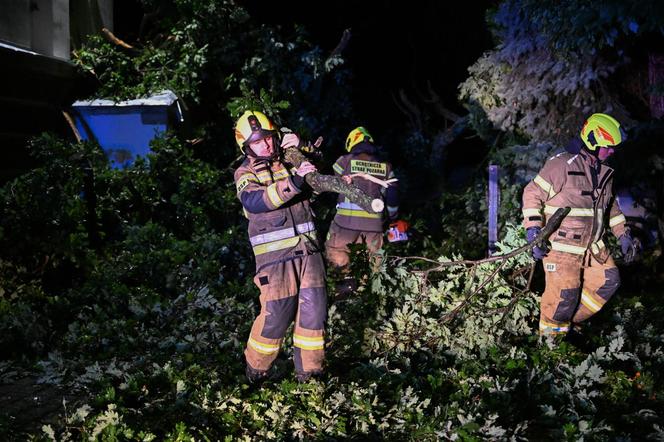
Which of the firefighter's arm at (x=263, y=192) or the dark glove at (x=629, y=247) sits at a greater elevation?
the firefighter's arm at (x=263, y=192)

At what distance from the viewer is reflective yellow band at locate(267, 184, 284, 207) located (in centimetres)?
411

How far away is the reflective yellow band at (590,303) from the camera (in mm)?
5348

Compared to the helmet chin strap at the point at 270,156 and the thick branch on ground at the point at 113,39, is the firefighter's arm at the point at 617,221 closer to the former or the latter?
the helmet chin strap at the point at 270,156

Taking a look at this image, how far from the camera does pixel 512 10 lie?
24.5 feet

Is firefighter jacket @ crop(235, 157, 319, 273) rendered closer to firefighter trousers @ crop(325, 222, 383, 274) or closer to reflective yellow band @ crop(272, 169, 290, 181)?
reflective yellow band @ crop(272, 169, 290, 181)

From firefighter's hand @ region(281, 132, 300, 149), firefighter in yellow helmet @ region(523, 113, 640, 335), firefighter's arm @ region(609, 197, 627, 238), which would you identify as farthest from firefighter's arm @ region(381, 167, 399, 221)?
firefighter's hand @ region(281, 132, 300, 149)

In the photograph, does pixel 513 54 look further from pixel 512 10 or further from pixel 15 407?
pixel 15 407

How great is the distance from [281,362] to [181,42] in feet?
22.3

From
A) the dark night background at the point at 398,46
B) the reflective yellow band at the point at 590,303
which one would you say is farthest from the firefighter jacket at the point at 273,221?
the dark night background at the point at 398,46

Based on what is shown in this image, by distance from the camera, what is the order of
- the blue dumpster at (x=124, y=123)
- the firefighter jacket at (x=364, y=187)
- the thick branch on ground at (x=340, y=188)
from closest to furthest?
1. the thick branch on ground at (x=340, y=188)
2. the firefighter jacket at (x=364, y=187)
3. the blue dumpster at (x=124, y=123)

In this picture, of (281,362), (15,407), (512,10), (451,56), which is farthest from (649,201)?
(451,56)

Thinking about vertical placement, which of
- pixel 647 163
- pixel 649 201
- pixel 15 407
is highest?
pixel 647 163

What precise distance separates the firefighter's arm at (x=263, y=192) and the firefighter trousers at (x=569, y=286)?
249 centimetres

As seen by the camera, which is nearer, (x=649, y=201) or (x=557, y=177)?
(x=557, y=177)
